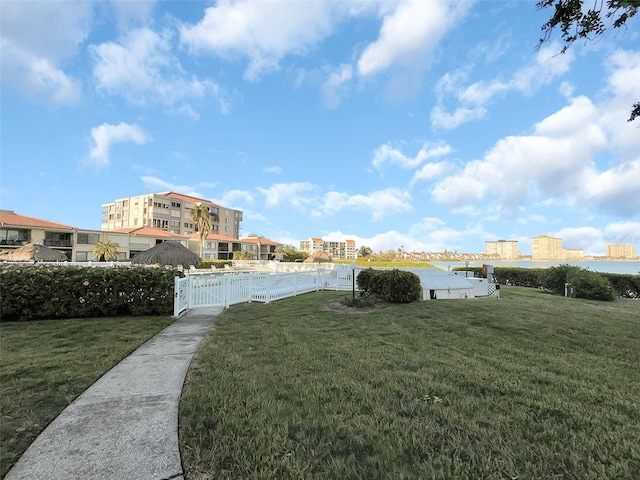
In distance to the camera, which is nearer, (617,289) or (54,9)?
(54,9)

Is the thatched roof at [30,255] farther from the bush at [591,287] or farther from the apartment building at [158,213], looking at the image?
the apartment building at [158,213]

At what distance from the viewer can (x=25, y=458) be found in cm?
242

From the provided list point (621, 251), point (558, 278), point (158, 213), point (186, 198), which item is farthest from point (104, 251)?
point (621, 251)

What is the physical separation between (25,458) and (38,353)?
3.58m

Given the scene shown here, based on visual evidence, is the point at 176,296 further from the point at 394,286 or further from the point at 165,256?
the point at 165,256

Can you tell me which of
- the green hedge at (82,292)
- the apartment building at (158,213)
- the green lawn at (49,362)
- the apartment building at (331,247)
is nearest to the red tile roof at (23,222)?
the apartment building at (158,213)

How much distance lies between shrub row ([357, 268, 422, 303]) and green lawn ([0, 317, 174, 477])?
634 centimetres

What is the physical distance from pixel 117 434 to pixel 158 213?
69019mm

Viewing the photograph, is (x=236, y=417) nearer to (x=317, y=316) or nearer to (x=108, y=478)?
(x=108, y=478)

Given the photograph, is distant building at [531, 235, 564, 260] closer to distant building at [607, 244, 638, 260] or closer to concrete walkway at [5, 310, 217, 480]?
distant building at [607, 244, 638, 260]

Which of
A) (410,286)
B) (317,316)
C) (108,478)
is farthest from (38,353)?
(410,286)

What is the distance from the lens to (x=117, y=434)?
2732mm

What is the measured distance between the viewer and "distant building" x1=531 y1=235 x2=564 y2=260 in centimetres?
5684

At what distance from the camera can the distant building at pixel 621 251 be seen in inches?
1871
